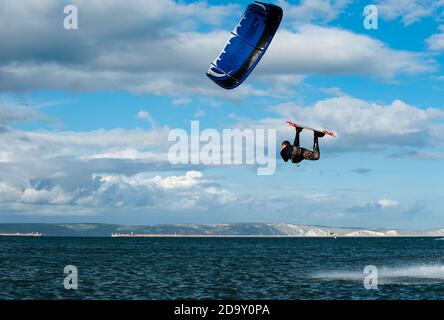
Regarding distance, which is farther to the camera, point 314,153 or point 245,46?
point 245,46

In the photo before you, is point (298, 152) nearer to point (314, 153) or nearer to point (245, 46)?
point (314, 153)

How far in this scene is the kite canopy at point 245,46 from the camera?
22.3 metres

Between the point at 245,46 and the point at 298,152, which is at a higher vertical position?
the point at 245,46

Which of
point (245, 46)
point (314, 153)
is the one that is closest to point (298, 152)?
point (314, 153)

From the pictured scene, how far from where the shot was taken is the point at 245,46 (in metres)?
22.5

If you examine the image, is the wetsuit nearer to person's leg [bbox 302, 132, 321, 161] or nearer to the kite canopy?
person's leg [bbox 302, 132, 321, 161]

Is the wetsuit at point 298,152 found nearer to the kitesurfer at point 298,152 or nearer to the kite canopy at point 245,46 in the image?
the kitesurfer at point 298,152

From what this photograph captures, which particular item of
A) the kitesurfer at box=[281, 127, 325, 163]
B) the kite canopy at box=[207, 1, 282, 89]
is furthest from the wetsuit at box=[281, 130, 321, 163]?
the kite canopy at box=[207, 1, 282, 89]

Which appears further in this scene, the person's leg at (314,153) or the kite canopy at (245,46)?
the kite canopy at (245,46)

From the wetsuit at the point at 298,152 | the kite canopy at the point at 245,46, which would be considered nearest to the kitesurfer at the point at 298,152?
the wetsuit at the point at 298,152
